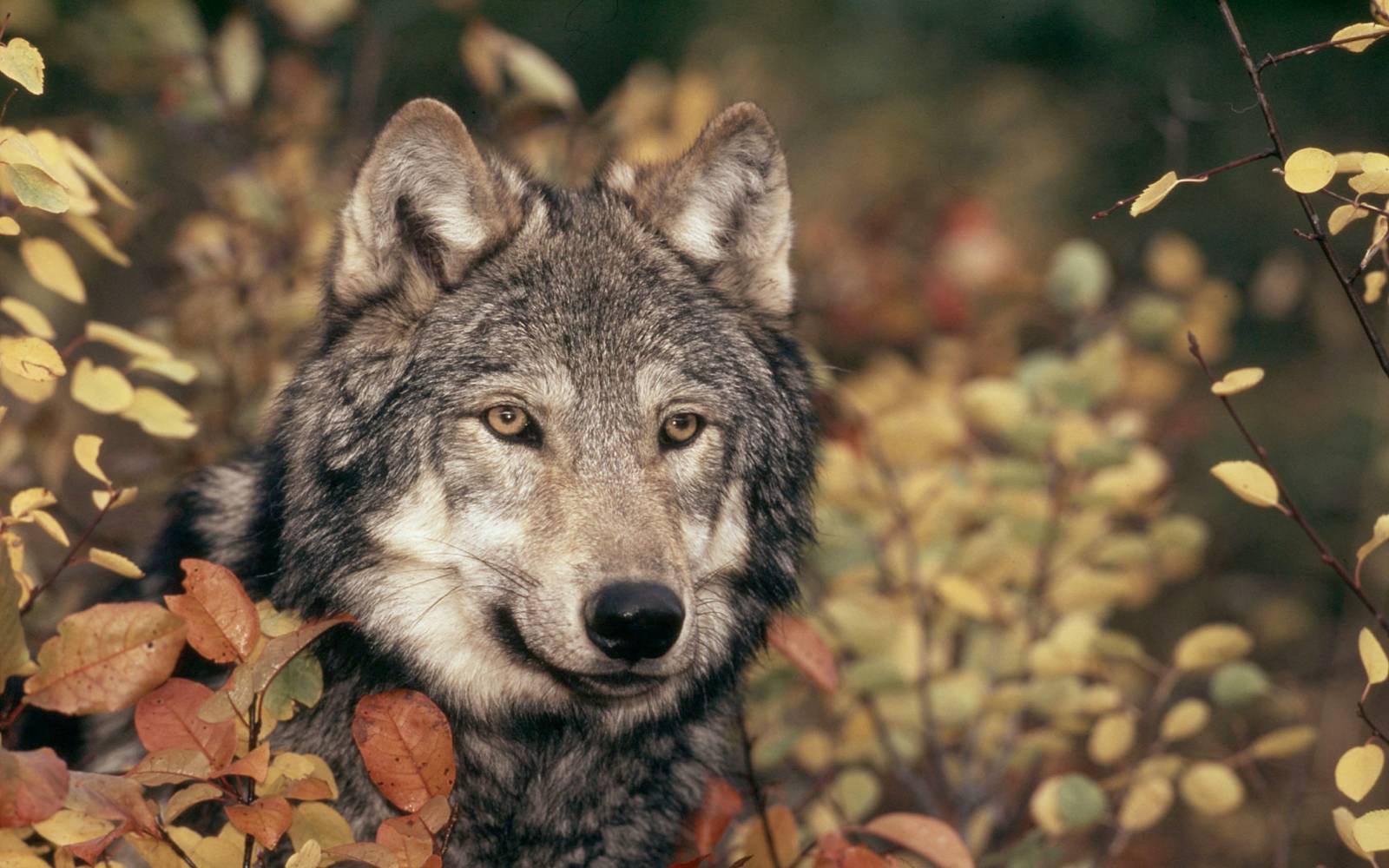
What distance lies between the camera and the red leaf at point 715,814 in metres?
3.56

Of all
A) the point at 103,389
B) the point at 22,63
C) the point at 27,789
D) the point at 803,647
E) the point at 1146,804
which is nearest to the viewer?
the point at 27,789

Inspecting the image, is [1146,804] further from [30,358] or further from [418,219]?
[30,358]

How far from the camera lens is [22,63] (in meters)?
2.64

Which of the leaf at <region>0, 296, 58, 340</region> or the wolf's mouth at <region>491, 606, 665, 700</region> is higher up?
the leaf at <region>0, 296, 58, 340</region>

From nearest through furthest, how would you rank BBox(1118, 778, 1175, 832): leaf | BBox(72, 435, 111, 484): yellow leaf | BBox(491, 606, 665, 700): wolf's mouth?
BBox(72, 435, 111, 484): yellow leaf → BBox(491, 606, 665, 700): wolf's mouth → BBox(1118, 778, 1175, 832): leaf

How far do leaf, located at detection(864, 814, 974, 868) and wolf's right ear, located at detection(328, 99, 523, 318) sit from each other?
183cm

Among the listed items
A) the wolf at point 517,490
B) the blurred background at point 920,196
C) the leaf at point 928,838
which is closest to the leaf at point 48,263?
the wolf at point 517,490

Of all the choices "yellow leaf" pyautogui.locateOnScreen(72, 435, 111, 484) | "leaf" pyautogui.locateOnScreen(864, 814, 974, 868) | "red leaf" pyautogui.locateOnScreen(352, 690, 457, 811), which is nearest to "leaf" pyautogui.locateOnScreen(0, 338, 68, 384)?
"yellow leaf" pyautogui.locateOnScreen(72, 435, 111, 484)

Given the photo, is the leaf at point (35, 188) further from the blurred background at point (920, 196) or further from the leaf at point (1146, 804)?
the leaf at point (1146, 804)

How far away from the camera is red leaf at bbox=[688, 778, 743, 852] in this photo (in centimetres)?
356

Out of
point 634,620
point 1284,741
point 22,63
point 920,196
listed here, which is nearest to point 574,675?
point 634,620

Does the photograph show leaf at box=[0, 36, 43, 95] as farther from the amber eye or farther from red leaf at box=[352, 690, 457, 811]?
red leaf at box=[352, 690, 457, 811]

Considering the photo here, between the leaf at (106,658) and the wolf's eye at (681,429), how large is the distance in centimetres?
133

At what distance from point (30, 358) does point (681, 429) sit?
157 centimetres
